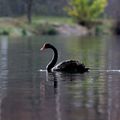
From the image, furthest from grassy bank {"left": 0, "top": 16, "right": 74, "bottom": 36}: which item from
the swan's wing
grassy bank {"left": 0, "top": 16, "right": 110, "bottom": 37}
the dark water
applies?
the dark water

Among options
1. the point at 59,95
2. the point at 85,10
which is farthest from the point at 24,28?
the point at 59,95

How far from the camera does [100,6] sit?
119 m

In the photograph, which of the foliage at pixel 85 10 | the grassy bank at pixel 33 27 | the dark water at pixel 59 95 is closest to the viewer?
the dark water at pixel 59 95

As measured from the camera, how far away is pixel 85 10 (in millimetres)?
115500

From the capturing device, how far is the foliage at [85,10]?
11350cm

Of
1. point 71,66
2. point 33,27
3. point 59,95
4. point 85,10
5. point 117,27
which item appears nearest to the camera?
point 59,95

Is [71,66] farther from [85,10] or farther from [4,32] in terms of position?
[85,10]

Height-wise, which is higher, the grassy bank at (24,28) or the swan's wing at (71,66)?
the grassy bank at (24,28)

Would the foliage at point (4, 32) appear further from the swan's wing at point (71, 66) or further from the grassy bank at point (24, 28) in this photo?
the swan's wing at point (71, 66)

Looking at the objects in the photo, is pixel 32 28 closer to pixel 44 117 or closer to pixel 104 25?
pixel 104 25

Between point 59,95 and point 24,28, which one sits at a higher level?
point 24,28

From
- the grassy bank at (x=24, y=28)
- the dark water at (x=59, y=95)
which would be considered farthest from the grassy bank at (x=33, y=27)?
the dark water at (x=59, y=95)

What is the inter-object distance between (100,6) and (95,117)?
347ft

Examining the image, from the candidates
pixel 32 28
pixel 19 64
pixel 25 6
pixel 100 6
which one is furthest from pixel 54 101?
pixel 25 6
